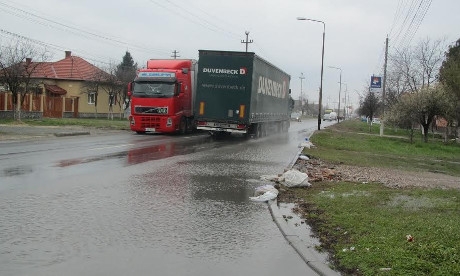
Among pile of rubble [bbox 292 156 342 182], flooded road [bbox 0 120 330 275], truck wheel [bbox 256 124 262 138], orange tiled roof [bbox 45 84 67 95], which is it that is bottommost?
flooded road [bbox 0 120 330 275]

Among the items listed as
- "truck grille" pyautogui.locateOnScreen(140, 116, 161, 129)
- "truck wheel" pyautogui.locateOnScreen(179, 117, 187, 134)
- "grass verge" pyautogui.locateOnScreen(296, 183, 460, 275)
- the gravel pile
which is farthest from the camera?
"truck wheel" pyautogui.locateOnScreen(179, 117, 187, 134)

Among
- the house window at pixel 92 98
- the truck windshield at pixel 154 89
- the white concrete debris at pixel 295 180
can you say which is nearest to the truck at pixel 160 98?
the truck windshield at pixel 154 89

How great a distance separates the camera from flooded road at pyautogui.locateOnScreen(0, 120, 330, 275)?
16.6 feet

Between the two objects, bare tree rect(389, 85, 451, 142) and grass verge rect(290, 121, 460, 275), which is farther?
bare tree rect(389, 85, 451, 142)

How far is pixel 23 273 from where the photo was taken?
15.1ft

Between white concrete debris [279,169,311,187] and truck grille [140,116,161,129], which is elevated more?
truck grille [140,116,161,129]

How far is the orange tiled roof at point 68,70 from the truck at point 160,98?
20485mm

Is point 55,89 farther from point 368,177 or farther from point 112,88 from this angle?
point 368,177

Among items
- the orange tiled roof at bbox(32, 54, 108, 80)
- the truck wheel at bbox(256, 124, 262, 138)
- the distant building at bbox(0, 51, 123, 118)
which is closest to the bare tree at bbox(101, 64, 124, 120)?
the distant building at bbox(0, 51, 123, 118)

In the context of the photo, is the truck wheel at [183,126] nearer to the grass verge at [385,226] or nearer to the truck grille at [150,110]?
the truck grille at [150,110]

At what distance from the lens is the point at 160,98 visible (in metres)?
25.8

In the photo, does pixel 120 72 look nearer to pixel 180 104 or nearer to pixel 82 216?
pixel 180 104

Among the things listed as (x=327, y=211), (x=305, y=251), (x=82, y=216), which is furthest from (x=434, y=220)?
(x=82, y=216)

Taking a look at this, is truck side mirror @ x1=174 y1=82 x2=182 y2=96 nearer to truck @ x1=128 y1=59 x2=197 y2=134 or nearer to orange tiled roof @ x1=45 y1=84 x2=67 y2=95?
truck @ x1=128 y1=59 x2=197 y2=134
